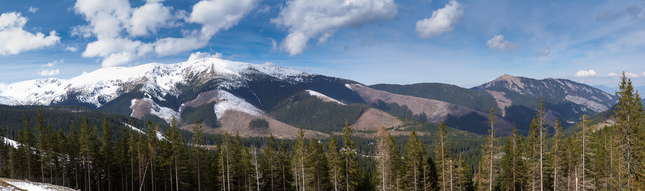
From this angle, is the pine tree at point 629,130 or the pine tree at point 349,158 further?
the pine tree at point 349,158

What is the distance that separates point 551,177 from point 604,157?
9.21 metres

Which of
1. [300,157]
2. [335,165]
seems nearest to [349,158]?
[335,165]

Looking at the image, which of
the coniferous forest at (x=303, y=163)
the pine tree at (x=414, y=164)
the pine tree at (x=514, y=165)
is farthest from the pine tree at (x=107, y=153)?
the pine tree at (x=514, y=165)

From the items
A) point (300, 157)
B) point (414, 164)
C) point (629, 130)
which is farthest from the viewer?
point (414, 164)

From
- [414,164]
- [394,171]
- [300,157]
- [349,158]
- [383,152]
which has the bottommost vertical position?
[394,171]

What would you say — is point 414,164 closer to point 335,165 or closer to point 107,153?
point 335,165

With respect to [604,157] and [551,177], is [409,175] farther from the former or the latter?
[604,157]

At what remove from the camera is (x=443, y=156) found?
2147 inches

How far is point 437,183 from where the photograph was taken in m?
61.2

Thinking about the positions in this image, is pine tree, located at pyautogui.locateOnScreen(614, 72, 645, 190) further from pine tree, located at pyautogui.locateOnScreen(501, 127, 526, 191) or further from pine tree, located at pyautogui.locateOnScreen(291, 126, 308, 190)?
pine tree, located at pyautogui.locateOnScreen(291, 126, 308, 190)

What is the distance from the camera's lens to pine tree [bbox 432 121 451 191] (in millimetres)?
52000

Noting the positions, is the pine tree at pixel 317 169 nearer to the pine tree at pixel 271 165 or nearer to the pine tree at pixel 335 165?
the pine tree at pixel 335 165

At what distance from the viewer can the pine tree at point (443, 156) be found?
2047 inches

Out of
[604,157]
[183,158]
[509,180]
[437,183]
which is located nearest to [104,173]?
[183,158]
